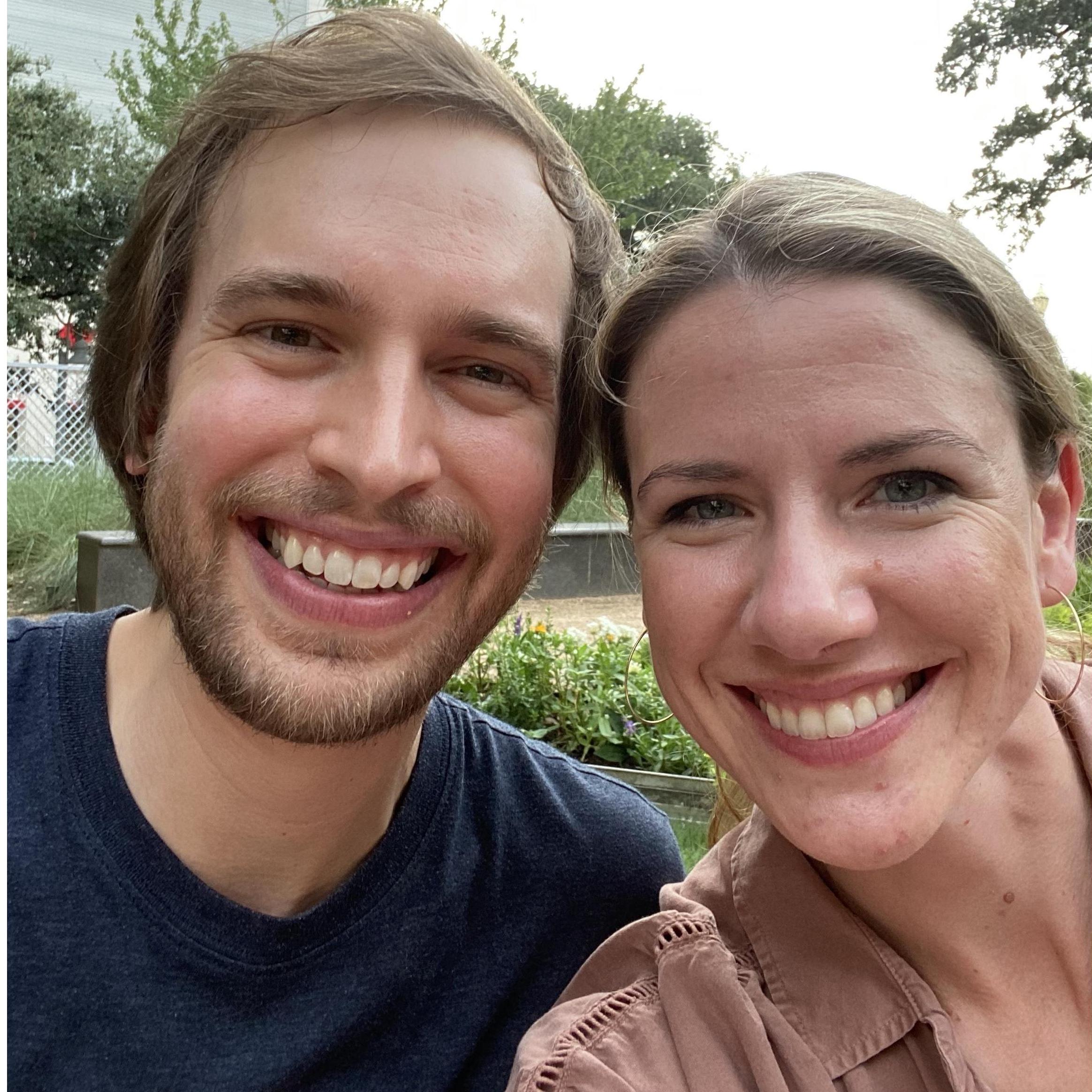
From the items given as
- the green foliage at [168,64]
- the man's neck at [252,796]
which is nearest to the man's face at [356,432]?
the man's neck at [252,796]

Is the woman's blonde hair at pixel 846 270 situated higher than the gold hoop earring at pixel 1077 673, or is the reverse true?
the woman's blonde hair at pixel 846 270

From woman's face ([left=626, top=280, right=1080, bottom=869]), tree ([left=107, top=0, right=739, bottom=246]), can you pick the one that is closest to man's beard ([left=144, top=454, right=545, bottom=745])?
woman's face ([left=626, top=280, right=1080, bottom=869])

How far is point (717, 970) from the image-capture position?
153cm

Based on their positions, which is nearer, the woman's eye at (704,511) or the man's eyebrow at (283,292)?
the woman's eye at (704,511)

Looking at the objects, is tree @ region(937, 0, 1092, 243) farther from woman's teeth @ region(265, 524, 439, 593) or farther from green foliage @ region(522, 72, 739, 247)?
woman's teeth @ region(265, 524, 439, 593)

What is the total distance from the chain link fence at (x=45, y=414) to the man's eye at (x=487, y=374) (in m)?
10.4

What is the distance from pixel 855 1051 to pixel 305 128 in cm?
173

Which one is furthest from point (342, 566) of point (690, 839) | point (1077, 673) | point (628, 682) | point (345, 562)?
point (690, 839)

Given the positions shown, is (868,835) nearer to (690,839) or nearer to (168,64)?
(690,839)

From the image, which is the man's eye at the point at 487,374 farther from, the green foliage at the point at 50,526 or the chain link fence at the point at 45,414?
the chain link fence at the point at 45,414

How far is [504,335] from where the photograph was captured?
1.87m

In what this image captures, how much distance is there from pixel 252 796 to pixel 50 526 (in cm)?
739

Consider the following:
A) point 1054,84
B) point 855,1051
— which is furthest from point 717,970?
point 1054,84

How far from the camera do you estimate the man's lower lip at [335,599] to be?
1.83 metres
